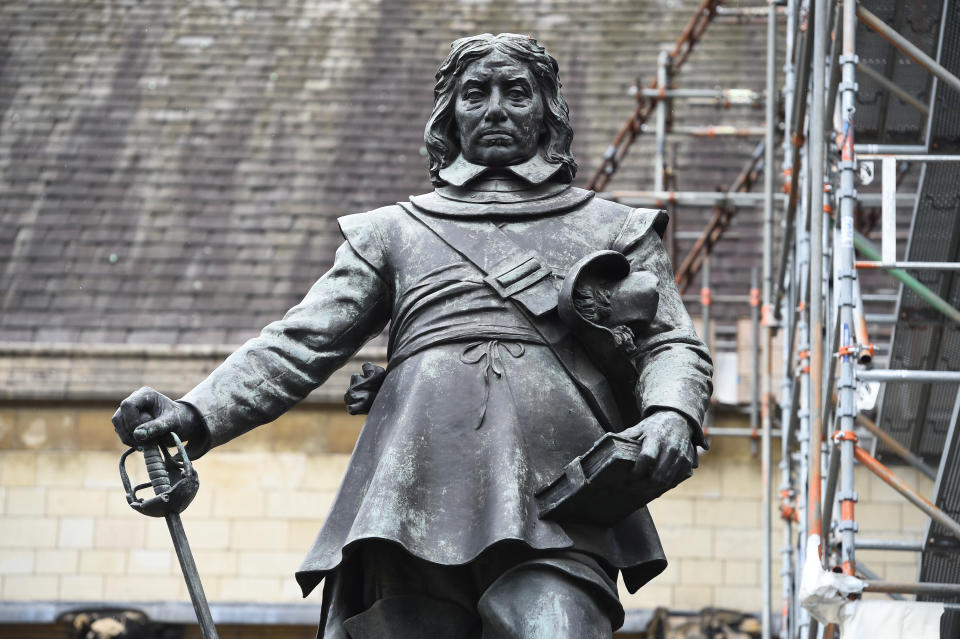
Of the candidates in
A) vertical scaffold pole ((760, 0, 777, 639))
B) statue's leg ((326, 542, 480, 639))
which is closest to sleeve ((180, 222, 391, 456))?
statue's leg ((326, 542, 480, 639))

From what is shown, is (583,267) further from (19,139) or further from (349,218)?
(19,139)

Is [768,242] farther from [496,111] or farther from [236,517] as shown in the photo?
Answer: [496,111]

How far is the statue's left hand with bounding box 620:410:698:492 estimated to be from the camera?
18.0 ft

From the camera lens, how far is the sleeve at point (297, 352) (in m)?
5.93

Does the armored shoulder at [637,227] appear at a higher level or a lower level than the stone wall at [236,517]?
higher

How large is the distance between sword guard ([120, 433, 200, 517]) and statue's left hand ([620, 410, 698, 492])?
1.08m

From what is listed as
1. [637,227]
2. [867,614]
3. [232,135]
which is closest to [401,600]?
[637,227]

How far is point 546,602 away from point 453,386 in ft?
2.08

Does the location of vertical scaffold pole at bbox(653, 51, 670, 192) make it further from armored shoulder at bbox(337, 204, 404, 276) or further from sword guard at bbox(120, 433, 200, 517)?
sword guard at bbox(120, 433, 200, 517)

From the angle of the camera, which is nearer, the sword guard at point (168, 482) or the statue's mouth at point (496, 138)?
the sword guard at point (168, 482)

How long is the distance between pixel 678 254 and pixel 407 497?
1353cm

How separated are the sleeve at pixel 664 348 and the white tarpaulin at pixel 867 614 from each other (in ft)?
13.5

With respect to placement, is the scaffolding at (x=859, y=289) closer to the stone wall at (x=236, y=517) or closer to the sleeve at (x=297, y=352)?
the stone wall at (x=236, y=517)

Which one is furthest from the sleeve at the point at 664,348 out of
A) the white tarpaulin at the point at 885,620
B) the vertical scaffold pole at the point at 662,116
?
the vertical scaffold pole at the point at 662,116
